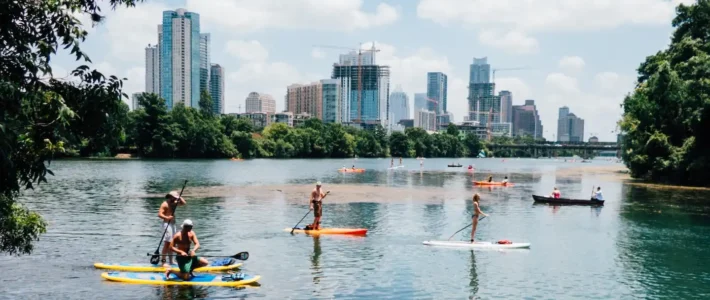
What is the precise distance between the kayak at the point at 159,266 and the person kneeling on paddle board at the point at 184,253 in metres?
0.75

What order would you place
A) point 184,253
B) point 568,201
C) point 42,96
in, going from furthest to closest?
point 568,201, point 184,253, point 42,96

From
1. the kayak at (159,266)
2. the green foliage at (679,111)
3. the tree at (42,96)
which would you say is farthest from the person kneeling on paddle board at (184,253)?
the green foliage at (679,111)

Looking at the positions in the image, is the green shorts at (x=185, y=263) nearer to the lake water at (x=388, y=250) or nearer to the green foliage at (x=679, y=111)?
the lake water at (x=388, y=250)

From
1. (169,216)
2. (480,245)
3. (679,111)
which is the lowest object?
(480,245)

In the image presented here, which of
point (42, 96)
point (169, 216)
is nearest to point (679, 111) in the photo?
point (169, 216)

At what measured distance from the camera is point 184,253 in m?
20.2

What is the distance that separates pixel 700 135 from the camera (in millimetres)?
70125

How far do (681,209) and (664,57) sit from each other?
47.2 meters

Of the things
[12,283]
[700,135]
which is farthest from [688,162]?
[12,283]

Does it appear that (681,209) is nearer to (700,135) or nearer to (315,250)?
(700,135)

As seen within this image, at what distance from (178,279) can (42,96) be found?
958 cm

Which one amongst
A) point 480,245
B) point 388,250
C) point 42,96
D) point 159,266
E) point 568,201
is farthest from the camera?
point 568,201

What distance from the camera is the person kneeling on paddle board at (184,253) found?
19.8m

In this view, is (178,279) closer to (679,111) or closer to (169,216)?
(169,216)
